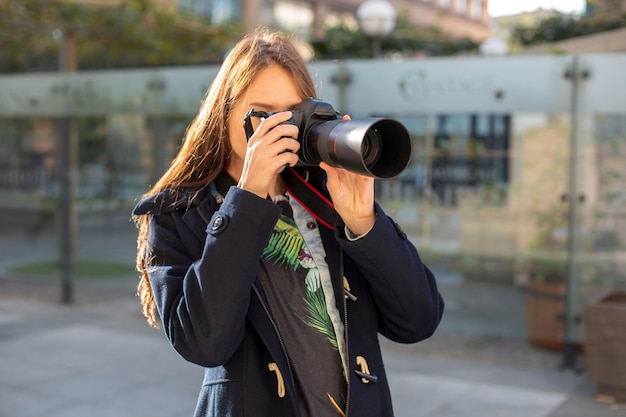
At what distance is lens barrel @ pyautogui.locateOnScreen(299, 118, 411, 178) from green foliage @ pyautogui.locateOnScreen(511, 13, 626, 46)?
7.76m

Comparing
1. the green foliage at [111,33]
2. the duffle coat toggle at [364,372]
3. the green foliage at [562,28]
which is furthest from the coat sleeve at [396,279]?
the green foliage at [111,33]

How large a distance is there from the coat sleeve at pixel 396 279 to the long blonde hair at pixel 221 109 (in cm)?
32

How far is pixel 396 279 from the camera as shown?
1.57 m

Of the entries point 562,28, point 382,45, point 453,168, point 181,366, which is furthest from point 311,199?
point 382,45

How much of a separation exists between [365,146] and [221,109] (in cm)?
38

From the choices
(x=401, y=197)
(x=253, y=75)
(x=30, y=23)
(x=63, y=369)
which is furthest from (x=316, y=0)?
(x=253, y=75)

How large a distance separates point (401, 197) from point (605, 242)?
6.25ft

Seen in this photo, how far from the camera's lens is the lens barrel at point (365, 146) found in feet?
4.55

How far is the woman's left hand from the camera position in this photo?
156 cm

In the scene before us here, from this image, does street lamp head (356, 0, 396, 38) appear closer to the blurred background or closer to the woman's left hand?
the blurred background

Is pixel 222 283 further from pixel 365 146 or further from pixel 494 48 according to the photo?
pixel 494 48

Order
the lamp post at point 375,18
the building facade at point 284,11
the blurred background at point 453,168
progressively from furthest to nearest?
the building facade at point 284,11 < the lamp post at point 375,18 < the blurred background at point 453,168

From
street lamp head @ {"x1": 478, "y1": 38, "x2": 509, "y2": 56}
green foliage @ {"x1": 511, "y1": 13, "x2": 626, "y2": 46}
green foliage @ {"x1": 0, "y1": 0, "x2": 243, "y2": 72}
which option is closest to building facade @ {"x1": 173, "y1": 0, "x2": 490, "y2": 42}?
street lamp head @ {"x1": 478, "y1": 38, "x2": 509, "y2": 56}

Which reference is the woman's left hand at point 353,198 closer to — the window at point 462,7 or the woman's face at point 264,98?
the woman's face at point 264,98
